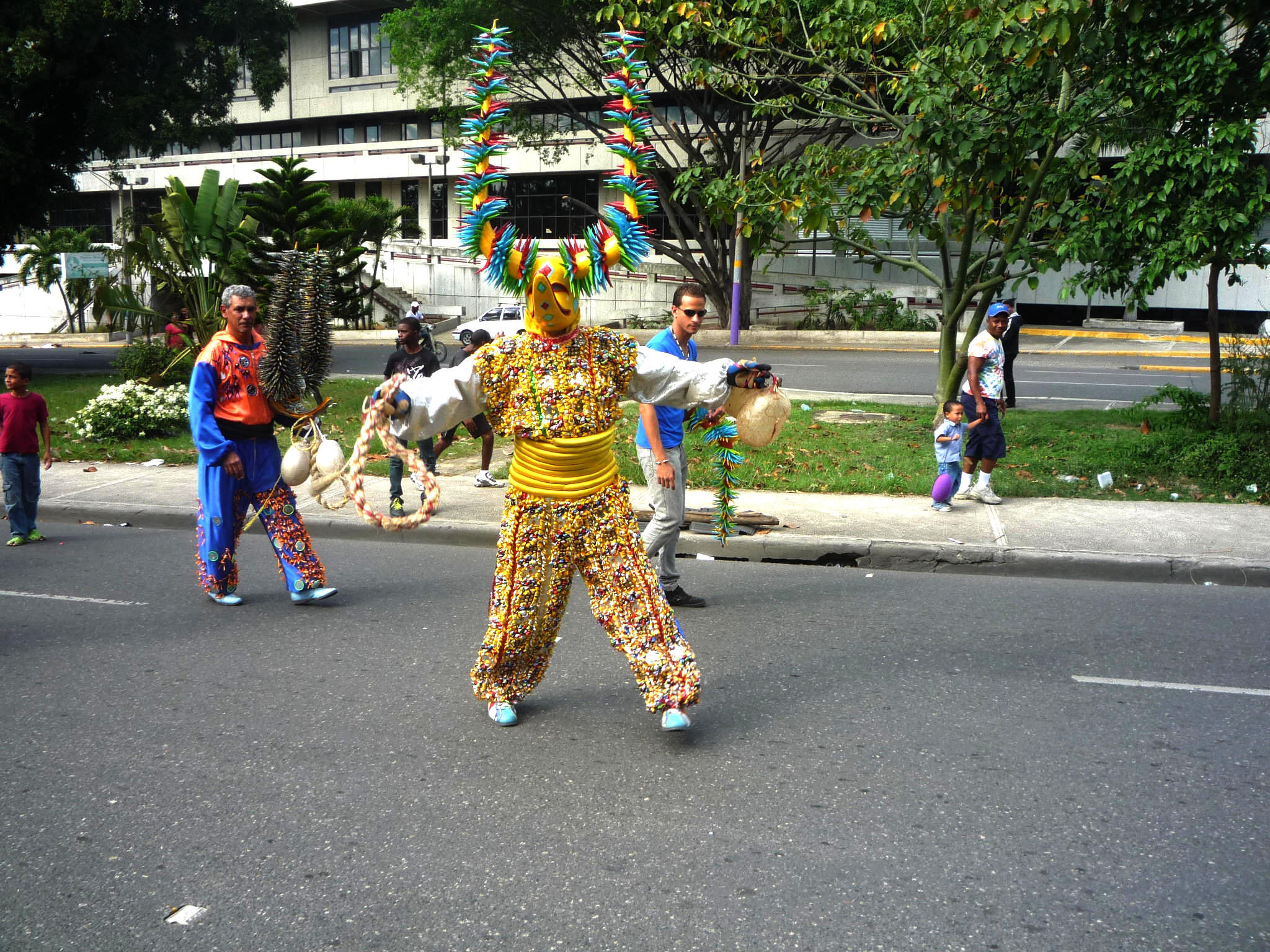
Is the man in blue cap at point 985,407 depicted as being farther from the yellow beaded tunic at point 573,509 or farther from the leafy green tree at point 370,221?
the leafy green tree at point 370,221

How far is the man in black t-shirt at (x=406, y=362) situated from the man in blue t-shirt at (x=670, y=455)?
279cm

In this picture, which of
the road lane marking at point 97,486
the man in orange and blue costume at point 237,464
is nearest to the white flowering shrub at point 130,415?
the road lane marking at point 97,486

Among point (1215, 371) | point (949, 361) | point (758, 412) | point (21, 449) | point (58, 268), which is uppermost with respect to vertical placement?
point (58, 268)

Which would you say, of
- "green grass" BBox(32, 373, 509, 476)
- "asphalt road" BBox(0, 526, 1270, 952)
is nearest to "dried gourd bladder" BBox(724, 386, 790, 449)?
"asphalt road" BBox(0, 526, 1270, 952)

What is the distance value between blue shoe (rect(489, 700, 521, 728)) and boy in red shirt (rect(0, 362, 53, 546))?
5.82 metres

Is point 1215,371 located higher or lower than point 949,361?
lower

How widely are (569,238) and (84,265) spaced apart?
83.2 ft

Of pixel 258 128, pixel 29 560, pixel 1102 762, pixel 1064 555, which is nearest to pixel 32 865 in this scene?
pixel 1102 762

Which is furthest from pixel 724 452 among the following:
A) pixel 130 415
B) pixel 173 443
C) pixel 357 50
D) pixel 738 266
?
pixel 357 50

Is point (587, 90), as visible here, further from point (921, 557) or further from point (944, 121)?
point (921, 557)

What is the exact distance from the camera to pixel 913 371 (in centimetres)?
2031

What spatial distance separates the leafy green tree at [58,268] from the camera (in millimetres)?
36219

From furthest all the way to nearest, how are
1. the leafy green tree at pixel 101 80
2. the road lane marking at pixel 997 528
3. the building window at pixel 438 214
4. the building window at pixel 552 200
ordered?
the building window at pixel 438 214, the building window at pixel 552 200, the leafy green tree at pixel 101 80, the road lane marking at pixel 997 528

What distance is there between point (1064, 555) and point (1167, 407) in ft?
26.0
